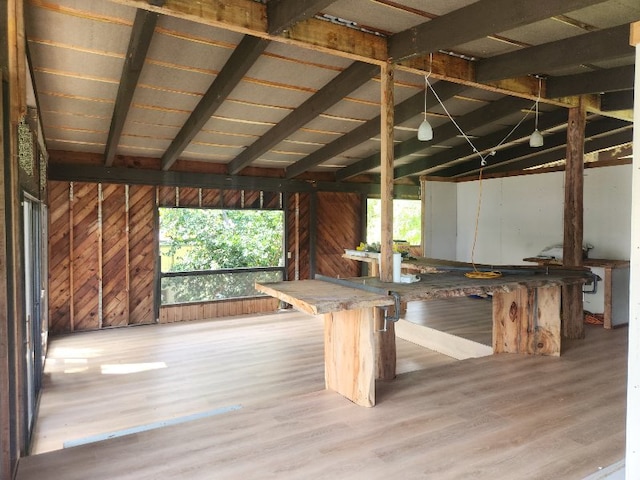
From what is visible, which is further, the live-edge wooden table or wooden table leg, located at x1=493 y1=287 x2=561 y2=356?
wooden table leg, located at x1=493 y1=287 x2=561 y2=356

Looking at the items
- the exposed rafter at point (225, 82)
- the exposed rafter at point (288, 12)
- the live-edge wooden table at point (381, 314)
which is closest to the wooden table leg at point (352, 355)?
the live-edge wooden table at point (381, 314)

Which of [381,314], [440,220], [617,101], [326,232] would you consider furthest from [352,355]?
[440,220]

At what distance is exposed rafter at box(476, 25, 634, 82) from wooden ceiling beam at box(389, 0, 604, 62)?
0.99 meters

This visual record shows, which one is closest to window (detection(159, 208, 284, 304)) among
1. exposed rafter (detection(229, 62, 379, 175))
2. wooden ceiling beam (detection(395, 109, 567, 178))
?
exposed rafter (detection(229, 62, 379, 175))

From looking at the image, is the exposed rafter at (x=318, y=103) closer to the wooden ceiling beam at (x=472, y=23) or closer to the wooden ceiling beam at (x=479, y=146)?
the wooden ceiling beam at (x=472, y=23)

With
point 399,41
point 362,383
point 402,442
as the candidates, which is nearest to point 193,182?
point 399,41

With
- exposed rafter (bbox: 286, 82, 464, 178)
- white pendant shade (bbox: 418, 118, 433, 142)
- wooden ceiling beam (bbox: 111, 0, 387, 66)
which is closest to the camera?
wooden ceiling beam (bbox: 111, 0, 387, 66)

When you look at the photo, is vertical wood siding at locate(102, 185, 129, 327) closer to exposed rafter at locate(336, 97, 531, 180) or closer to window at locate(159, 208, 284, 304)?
window at locate(159, 208, 284, 304)

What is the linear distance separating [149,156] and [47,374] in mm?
3688

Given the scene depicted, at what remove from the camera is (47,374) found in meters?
4.77

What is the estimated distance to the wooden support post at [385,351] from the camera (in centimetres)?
367

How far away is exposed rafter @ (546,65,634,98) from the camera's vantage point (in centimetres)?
409

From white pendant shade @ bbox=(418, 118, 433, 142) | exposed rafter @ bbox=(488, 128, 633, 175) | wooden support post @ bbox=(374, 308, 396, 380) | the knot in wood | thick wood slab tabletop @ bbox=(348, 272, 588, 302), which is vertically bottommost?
wooden support post @ bbox=(374, 308, 396, 380)

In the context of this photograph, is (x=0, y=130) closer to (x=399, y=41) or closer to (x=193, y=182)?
(x=399, y=41)
